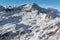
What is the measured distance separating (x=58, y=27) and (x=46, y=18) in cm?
285

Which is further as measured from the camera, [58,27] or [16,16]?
[16,16]

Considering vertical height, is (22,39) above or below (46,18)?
below

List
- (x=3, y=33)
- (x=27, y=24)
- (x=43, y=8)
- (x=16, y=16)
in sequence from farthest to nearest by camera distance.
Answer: (x=43, y=8), (x=16, y=16), (x=27, y=24), (x=3, y=33)

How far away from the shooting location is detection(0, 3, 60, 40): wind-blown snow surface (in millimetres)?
21656

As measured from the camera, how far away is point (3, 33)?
23.0 metres

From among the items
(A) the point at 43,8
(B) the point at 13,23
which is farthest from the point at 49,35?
(A) the point at 43,8

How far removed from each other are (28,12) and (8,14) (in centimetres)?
288

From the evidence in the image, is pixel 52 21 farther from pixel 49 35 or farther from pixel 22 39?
pixel 22 39

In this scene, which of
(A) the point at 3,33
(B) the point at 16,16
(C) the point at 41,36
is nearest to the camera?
(C) the point at 41,36

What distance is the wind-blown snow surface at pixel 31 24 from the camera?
21.7 metres

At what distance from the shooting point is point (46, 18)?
24109 millimetres

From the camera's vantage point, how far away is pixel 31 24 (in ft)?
81.2

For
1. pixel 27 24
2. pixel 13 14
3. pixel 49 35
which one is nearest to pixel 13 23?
pixel 27 24

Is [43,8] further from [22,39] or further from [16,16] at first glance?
[22,39]
